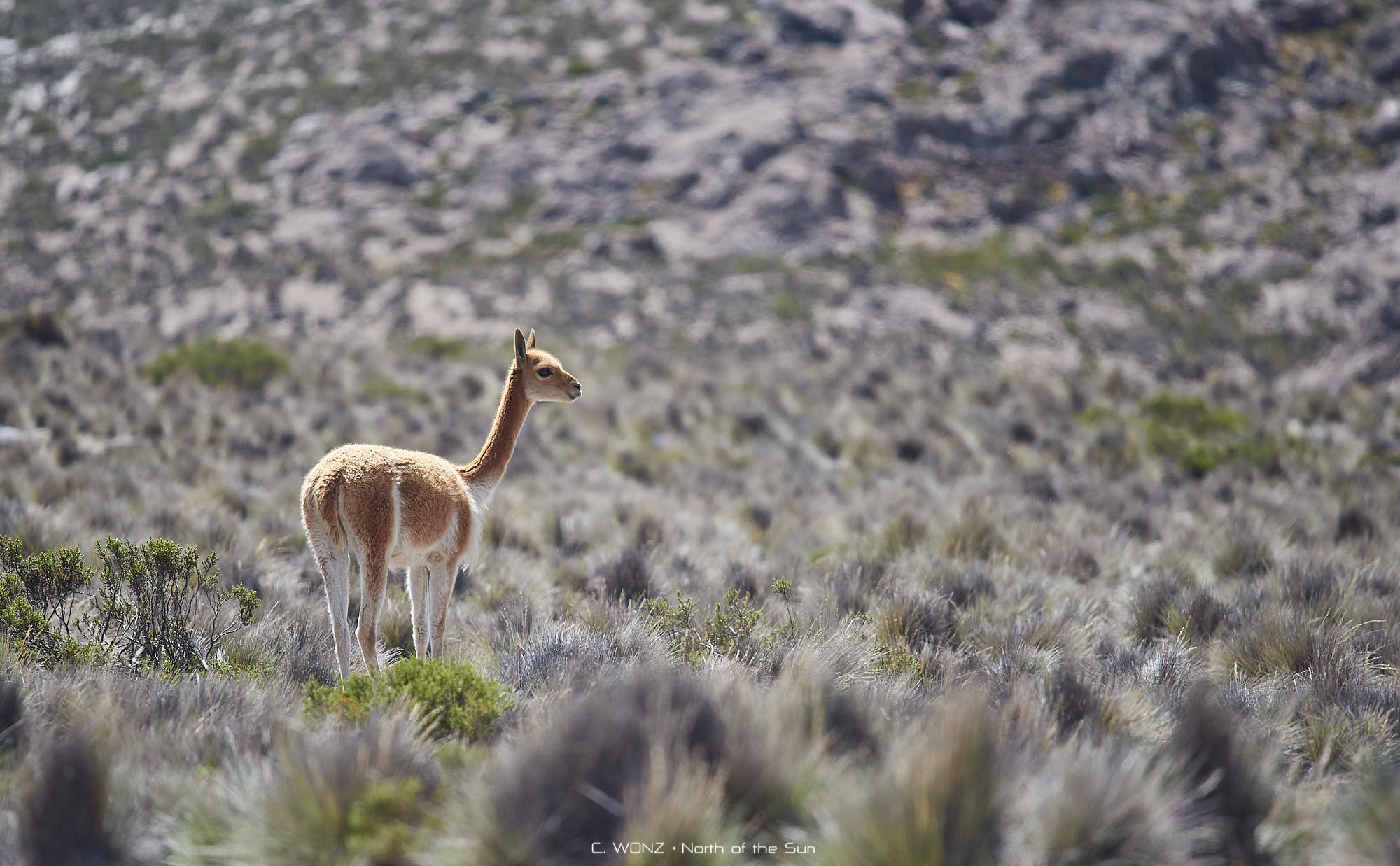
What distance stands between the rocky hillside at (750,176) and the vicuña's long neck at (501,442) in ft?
51.4

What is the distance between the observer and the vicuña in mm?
4059

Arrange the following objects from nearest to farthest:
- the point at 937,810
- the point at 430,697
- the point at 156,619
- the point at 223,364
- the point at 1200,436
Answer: the point at 937,810 → the point at 430,697 → the point at 156,619 → the point at 1200,436 → the point at 223,364

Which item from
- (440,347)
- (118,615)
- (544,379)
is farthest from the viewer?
(440,347)

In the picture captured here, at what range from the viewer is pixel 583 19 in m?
32.0

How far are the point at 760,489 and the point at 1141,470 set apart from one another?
209 inches

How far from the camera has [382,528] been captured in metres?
4.08

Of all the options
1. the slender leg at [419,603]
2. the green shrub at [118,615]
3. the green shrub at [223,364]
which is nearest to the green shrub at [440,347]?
the green shrub at [223,364]

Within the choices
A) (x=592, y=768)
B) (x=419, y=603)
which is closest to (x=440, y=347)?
(x=419, y=603)

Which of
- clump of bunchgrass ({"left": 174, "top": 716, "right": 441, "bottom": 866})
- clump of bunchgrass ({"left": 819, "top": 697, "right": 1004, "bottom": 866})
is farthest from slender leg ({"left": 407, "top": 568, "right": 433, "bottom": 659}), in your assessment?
clump of bunchgrass ({"left": 819, "top": 697, "right": 1004, "bottom": 866})

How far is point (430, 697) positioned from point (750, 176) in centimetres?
2365

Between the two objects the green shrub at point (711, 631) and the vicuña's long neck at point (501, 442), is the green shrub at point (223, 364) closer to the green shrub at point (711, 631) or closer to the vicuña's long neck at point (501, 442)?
the vicuña's long neck at point (501, 442)

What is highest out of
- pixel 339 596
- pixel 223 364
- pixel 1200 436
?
pixel 339 596

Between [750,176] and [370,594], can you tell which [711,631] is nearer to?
[370,594]

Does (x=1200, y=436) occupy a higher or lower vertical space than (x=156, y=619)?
Answer: lower
